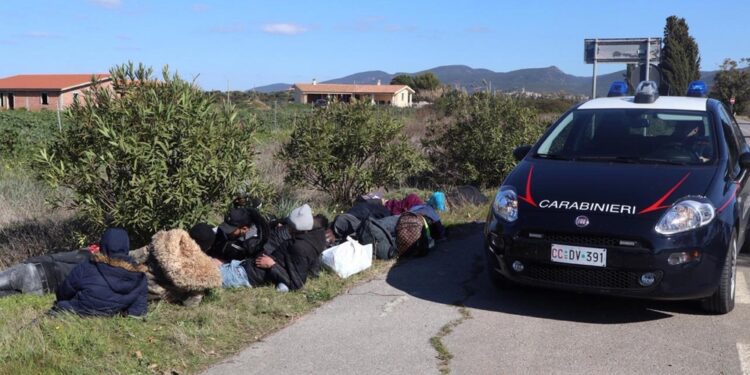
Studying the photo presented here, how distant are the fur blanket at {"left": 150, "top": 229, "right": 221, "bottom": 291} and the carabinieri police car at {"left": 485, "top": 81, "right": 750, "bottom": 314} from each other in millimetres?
2154

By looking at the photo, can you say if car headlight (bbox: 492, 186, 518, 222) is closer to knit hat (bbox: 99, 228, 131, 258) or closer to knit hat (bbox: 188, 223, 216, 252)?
knit hat (bbox: 188, 223, 216, 252)

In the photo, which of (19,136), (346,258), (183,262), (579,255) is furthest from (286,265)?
(19,136)

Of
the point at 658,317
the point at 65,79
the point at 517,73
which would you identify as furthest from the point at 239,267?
the point at 517,73

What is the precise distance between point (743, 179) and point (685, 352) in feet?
6.75

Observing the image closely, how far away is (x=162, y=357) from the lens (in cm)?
428

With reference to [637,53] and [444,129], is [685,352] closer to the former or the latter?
[444,129]

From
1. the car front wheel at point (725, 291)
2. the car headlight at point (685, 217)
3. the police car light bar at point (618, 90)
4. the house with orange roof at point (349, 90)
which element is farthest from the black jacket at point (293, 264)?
the house with orange roof at point (349, 90)

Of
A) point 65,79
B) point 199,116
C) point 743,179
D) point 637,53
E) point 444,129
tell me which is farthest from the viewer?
point 65,79

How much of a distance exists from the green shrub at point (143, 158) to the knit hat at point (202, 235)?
25cm

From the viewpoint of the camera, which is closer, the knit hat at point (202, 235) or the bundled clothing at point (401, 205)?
the knit hat at point (202, 235)

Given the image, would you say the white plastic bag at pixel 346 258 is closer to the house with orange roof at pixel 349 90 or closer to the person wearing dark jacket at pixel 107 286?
the person wearing dark jacket at pixel 107 286

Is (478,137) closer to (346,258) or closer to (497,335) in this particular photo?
(346,258)

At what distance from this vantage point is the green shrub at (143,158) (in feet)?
20.0

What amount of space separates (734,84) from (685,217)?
68.5m
